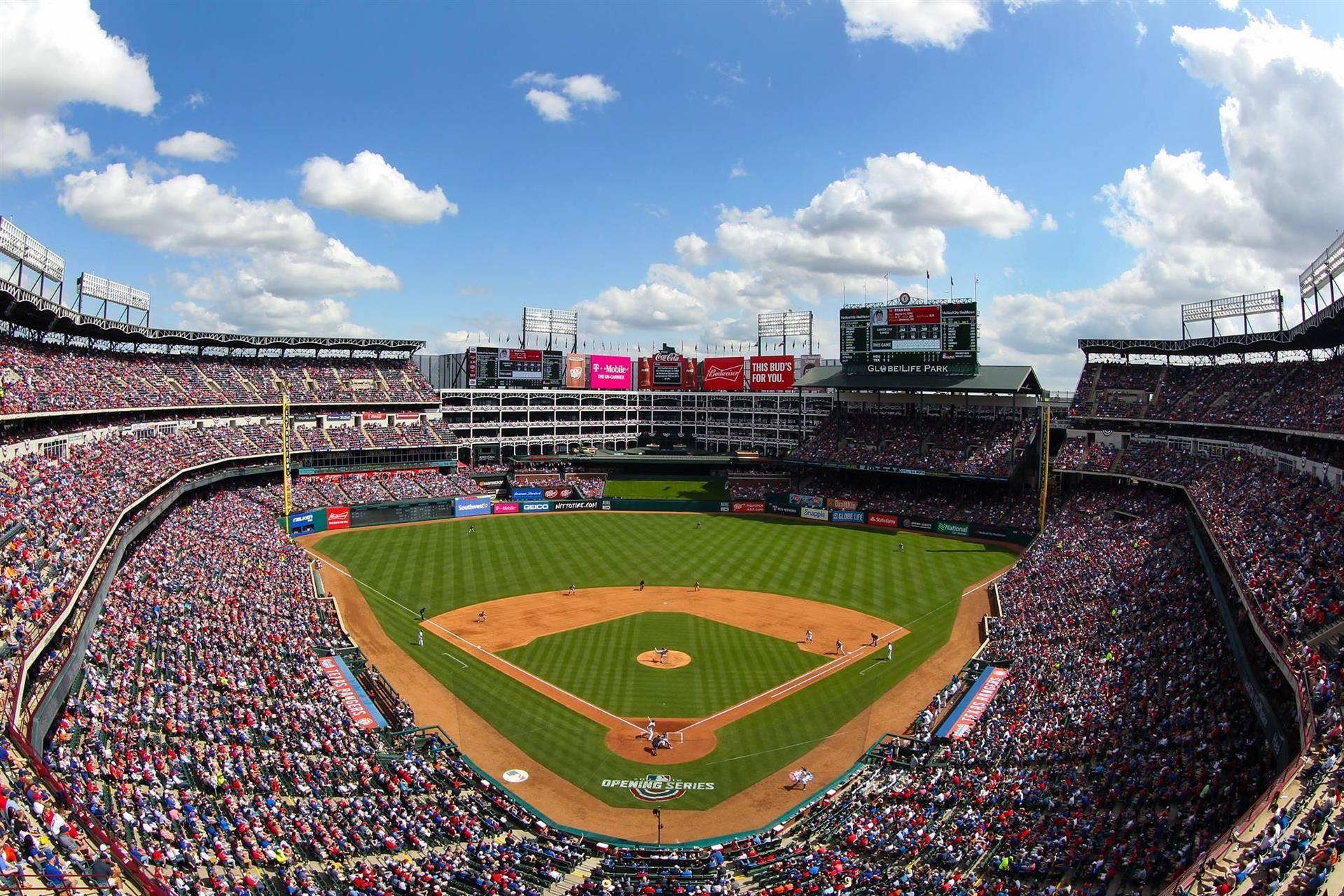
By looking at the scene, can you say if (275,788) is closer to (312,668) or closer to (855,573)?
(312,668)

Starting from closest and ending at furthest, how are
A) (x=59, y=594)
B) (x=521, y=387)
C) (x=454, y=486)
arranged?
(x=59, y=594) < (x=454, y=486) < (x=521, y=387)

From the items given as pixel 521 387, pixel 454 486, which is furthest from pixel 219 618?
pixel 521 387

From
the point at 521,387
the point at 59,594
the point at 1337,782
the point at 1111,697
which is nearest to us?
the point at 1337,782

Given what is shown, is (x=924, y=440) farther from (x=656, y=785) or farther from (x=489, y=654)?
(x=656, y=785)

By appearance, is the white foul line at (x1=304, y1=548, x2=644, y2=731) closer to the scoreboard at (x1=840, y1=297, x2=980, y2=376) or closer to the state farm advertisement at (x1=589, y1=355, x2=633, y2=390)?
the scoreboard at (x1=840, y1=297, x2=980, y2=376)

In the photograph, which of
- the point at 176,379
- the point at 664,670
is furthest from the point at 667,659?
the point at 176,379

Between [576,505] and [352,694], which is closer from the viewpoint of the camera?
[352,694]
